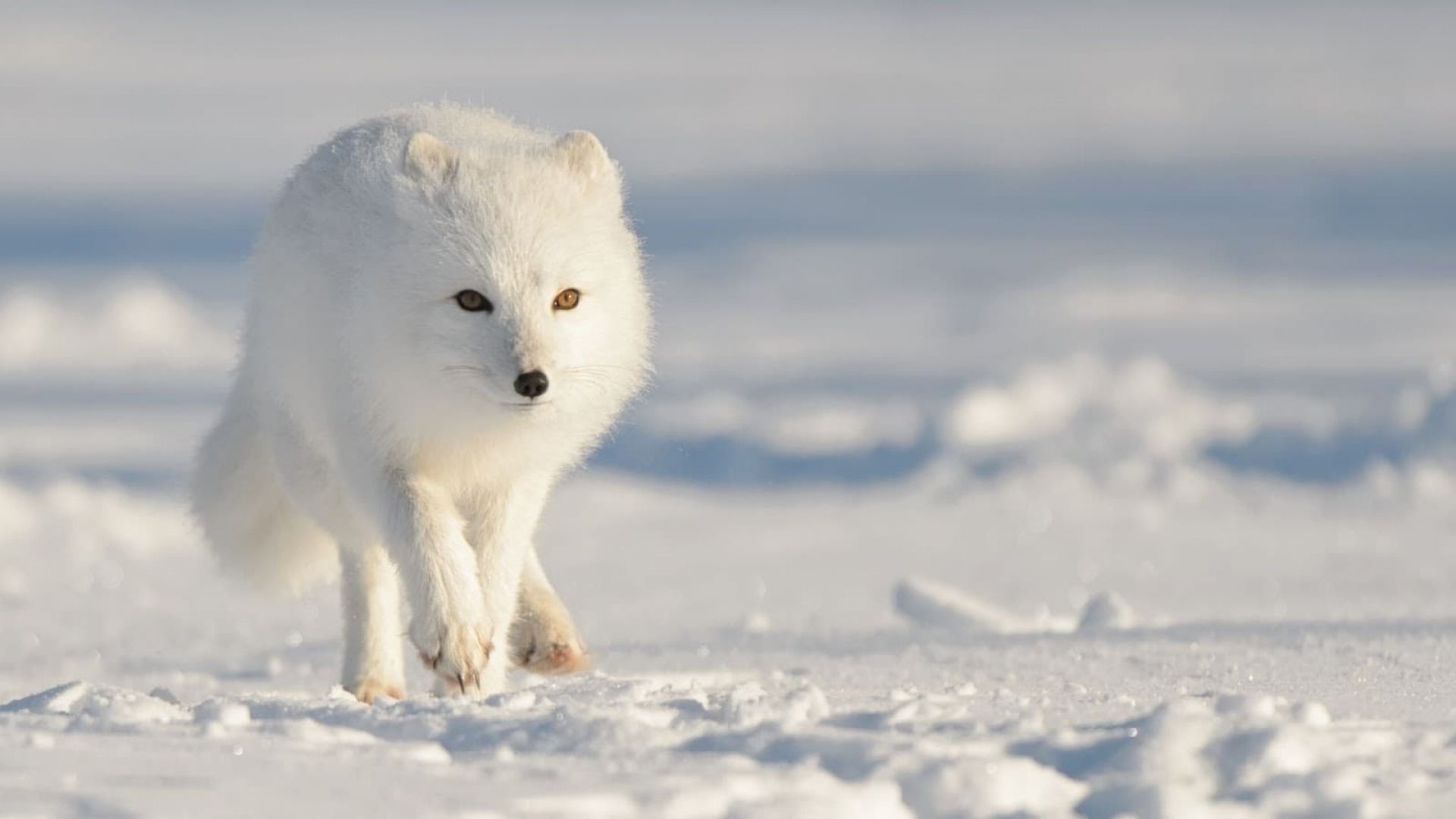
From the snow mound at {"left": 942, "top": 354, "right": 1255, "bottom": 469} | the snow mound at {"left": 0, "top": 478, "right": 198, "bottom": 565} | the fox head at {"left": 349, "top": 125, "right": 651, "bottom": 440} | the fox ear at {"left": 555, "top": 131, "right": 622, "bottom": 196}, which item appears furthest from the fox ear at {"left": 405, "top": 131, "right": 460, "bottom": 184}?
the snow mound at {"left": 942, "top": 354, "right": 1255, "bottom": 469}

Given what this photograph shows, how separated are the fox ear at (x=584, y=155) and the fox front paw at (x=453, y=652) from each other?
1.13m

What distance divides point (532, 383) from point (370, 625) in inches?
60.4

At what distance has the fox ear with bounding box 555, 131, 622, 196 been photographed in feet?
16.3

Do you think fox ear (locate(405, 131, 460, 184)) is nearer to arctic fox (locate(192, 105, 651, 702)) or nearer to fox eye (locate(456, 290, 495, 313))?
arctic fox (locate(192, 105, 651, 702))

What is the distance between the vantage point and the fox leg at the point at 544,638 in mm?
5762

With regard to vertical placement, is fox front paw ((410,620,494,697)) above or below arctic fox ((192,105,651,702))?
below

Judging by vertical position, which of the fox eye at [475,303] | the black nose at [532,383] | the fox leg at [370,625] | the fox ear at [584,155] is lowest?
the fox leg at [370,625]

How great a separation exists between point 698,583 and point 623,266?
559 centimetres

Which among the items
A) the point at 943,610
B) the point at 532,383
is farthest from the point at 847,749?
the point at 943,610

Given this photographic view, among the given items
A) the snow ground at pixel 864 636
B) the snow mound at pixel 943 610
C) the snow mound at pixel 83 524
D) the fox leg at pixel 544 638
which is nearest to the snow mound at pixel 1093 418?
the snow ground at pixel 864 636

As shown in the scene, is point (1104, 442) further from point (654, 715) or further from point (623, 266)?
point (654, 715)

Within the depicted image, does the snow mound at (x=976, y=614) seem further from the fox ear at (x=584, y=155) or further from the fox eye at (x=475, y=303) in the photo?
the fox eye at (x=475, y=303)

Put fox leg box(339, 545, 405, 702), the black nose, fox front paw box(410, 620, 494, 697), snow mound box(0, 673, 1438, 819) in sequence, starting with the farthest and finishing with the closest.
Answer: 1. fox leg box(339, 545, 405, 702)
2. fox front paw box(410, 620, 494, 697)
3. the black nose
4. snow mound box(0, 673, 1438, 819)

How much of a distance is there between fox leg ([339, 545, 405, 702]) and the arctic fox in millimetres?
114
